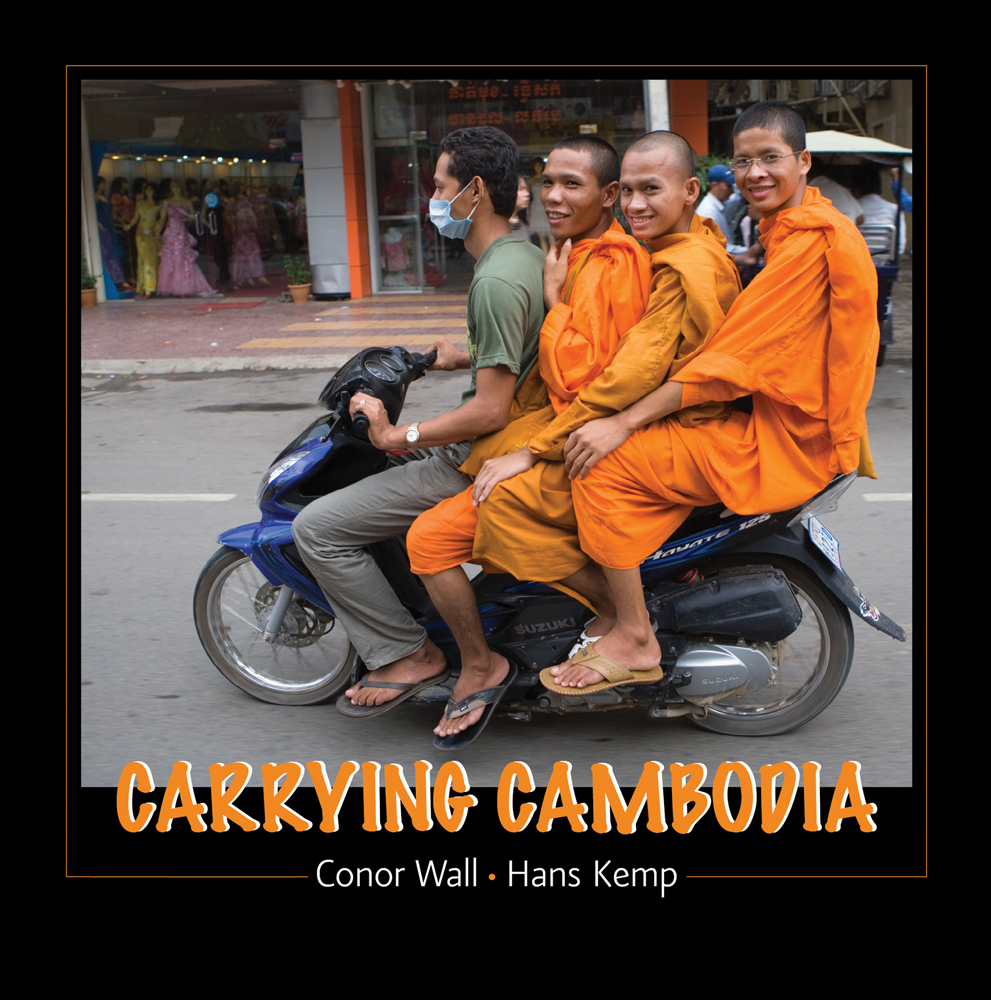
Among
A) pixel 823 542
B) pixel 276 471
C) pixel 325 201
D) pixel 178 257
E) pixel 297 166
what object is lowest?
pixel 823 542

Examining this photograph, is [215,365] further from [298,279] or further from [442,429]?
[442,429]

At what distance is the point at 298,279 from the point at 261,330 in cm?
329

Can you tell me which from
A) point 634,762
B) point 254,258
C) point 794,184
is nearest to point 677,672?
point 634,762

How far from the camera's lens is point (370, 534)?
3.17 m

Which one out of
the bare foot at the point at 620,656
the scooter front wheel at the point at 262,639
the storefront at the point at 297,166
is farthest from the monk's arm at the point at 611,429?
the storefront at the point at 297,166

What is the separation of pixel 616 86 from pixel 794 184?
527 inches

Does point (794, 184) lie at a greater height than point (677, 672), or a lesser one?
greater

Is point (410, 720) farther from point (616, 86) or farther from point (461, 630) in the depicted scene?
point (616, 86)

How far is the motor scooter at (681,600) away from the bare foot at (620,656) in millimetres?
91

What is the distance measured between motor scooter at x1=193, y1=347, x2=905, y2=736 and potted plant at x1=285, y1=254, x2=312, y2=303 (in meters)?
12.9

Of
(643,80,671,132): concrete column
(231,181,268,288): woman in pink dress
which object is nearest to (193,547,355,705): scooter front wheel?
(643,80,671,132): concrete column

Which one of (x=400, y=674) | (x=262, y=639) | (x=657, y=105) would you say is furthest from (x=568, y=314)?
(x=657, y=105)

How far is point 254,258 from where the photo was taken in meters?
17.9

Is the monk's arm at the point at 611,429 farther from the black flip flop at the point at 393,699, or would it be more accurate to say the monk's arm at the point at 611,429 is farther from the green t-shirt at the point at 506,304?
the black flip flop at the point at 393,699
